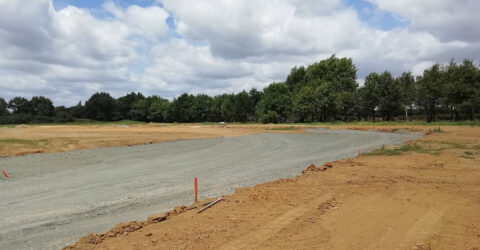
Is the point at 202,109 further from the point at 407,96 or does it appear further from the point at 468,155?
the point at 468,155

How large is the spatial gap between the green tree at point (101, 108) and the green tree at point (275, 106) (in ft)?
249

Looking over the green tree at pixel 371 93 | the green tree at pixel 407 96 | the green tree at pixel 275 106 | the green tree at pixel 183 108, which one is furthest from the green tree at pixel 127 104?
the green tree at pixel 407 96

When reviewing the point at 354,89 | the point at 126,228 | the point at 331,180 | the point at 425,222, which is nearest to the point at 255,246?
the point at 126,228

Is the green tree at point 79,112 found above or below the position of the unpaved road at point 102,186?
above

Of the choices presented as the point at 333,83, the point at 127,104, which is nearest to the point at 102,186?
the point at 333,83

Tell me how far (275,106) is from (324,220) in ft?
257

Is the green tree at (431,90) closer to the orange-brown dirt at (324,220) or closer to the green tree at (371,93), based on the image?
the green tree at (371,93)

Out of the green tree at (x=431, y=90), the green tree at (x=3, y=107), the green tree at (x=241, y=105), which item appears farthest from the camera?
the green tree at (x=3, y=107)

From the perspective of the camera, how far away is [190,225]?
6102 mm

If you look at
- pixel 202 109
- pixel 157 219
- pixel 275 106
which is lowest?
pixel 157 219

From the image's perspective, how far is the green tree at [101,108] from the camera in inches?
4870

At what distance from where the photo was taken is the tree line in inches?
2202

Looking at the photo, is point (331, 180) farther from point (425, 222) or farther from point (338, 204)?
point (425, 222)

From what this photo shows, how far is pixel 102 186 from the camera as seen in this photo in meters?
10.8
